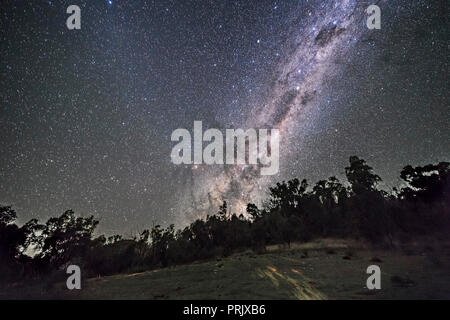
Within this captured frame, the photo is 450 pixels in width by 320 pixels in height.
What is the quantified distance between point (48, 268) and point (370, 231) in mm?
49094

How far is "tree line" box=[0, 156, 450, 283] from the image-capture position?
2722 centimetres

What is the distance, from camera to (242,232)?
140 feet

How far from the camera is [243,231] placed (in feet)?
140

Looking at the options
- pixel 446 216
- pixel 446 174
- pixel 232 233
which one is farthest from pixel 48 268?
pixel 446 174

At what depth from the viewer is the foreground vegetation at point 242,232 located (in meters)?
26.9

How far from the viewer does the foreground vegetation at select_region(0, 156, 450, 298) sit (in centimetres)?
2692

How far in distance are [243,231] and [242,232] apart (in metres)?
0.30

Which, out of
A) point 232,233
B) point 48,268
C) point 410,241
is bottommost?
point 48,268

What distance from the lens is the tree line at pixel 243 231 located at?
2722 cm

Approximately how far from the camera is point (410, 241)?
2378cm

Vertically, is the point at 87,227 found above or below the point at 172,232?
above
